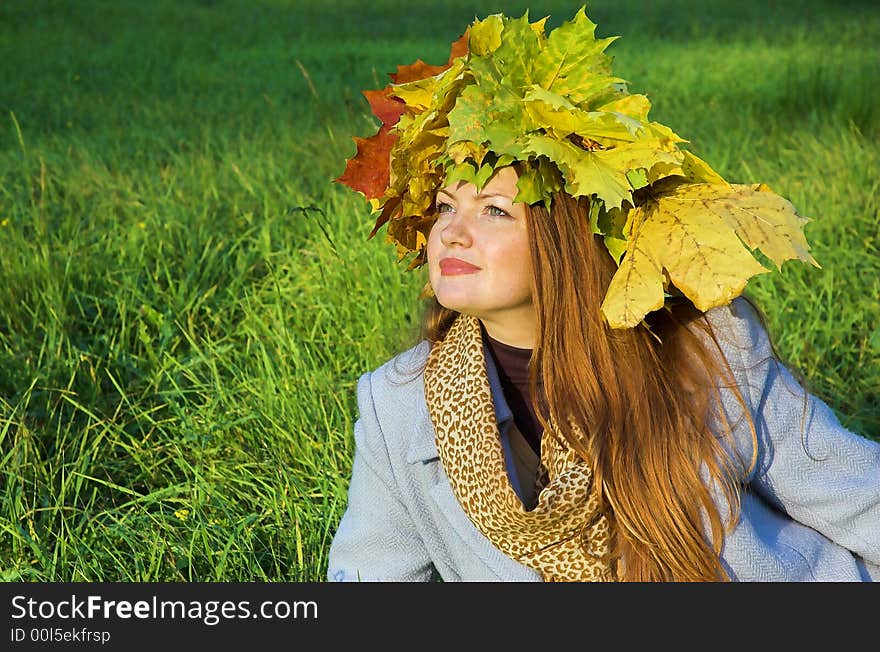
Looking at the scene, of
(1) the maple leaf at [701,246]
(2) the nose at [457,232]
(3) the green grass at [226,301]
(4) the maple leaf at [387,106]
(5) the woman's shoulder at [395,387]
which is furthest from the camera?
(3) the green grass at [226,301]

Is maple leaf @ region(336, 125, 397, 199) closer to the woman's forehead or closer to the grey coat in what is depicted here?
the woman's forehead

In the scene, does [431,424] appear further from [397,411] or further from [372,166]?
[372,166]

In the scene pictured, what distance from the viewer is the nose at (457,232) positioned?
188 centimetres

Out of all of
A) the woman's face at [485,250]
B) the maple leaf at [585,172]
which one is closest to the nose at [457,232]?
the woman's face at [485,250]

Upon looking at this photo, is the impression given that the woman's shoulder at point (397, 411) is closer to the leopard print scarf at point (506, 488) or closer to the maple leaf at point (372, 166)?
the leopard print scarf at point (506, 488)

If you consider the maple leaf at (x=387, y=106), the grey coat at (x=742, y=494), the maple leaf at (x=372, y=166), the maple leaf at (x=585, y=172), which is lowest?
the grey coat at (x=742, y=494)

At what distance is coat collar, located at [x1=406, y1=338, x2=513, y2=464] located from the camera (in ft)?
6.59

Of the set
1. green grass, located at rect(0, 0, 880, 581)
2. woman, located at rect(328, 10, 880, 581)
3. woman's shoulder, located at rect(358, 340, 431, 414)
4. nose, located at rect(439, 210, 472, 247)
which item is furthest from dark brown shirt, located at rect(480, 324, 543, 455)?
green grass, located at rect(0, 0, 880, 581)

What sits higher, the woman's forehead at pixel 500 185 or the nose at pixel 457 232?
the woman's forehead at pixel 500 185

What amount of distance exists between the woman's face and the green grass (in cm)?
73

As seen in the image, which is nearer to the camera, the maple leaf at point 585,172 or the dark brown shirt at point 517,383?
the maple leaf at point 585,172

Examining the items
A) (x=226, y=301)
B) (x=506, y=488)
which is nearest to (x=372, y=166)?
(x=506, y=488)

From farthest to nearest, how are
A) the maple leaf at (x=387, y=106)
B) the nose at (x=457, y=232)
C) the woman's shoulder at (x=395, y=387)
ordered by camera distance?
1. the woman's shoulder at (x=395, y=387)
2. the maple leaf at (x=387, y=106)
3. the nose at (x=457, y=232)

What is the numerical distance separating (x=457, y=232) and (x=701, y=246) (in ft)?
1.20
